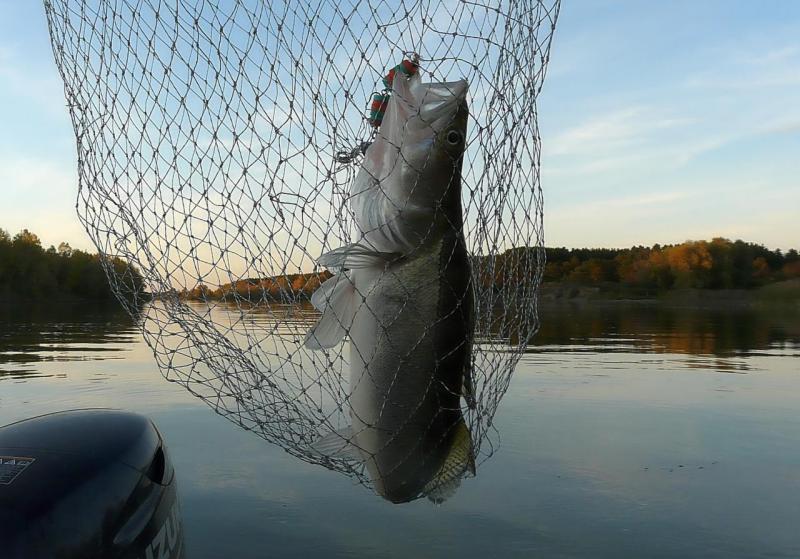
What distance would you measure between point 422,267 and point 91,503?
77.4 inches

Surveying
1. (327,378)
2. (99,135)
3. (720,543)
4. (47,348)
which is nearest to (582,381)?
(720,543)

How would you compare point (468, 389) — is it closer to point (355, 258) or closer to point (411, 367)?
point (411, 367)

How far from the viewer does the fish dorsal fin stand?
12.4 ft

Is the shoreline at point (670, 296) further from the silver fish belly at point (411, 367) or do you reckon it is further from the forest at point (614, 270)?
the silver fish belly at point (411, 367)

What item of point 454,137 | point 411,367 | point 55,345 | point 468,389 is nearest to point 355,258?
point 411,367

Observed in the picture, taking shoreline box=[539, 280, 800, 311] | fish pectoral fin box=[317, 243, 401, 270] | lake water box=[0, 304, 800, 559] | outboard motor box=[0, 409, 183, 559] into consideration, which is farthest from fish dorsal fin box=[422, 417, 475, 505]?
shoreline box=[539, 280, 800, 311]

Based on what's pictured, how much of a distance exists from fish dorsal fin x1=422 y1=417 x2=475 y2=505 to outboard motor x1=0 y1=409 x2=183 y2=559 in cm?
143

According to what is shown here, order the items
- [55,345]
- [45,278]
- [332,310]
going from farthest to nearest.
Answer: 1. [45,278]
2. [55,345]
3. [332,310]

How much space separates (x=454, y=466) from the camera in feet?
12.4

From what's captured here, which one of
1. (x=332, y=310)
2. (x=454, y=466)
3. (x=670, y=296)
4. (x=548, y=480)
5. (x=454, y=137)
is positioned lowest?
(x=548, y=480)

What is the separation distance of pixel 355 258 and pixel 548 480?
582 centimetres

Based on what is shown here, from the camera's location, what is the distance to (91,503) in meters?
3.21

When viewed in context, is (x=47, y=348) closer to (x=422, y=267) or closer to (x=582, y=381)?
(x=582, y=381)

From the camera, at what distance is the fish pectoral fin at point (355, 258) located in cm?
349
